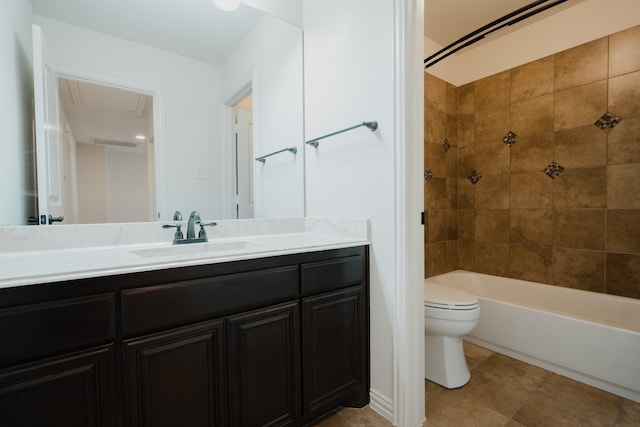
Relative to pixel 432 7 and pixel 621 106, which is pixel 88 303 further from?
pixel 621 106

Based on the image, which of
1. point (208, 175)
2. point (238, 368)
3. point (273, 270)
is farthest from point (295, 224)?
point (238, 368)

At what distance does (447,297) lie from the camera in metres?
1.75

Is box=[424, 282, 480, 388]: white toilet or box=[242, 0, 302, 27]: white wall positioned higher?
box=[242, 0, 302, 27]: white wall

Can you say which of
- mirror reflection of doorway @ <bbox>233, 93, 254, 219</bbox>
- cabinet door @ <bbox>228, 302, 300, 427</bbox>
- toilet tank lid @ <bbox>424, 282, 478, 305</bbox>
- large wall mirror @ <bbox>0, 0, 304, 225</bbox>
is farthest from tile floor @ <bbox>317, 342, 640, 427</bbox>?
large wall mirror @ <bbox>0, 0, 304, 225</bbox>

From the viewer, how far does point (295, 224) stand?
6.10ft

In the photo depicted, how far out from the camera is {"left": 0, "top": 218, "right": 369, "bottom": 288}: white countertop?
0.81m

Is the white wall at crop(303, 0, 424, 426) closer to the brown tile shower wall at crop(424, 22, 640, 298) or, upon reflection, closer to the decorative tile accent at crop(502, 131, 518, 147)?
the brown tile shower wall at crop(424, 22, 640, 298)

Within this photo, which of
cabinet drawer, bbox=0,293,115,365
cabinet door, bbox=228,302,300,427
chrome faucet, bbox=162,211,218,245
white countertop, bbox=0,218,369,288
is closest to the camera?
cabinet drawer, bbox=0,293,115,365

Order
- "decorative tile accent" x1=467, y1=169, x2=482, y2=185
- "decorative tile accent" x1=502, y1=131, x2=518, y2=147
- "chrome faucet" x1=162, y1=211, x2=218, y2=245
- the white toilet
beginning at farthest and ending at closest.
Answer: "decorative tile accent" x1=467, y1=169, x2=482, y2=185 < "decorative tile accent" x1=502, y1=131, x2=518, y2=147 < the white toilet < "chrome faucet" x1=162, y1=211, x2=218, y2=245

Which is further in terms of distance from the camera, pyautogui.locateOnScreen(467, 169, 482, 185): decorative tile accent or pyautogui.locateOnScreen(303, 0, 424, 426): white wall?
pyautogui.locateOnScreen(467, 169, 482, 185): decorative tile accent

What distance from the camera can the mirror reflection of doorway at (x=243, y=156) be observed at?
1.76 m

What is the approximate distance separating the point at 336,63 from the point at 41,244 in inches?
63.5

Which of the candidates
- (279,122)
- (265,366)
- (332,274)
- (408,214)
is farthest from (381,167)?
(265,366)

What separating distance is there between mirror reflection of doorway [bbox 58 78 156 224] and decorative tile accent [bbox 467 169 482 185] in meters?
2.63
